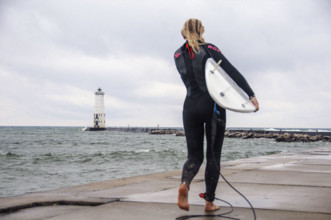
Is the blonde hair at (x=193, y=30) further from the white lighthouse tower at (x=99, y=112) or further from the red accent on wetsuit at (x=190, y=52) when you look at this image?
the white lighthouse tower at (x=99, y=112)

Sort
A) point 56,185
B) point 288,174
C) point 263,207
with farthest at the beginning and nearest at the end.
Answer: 1. point 56,185
2. point 288,174
3. point 263,207

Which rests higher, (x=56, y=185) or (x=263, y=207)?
(x=263, y=207)

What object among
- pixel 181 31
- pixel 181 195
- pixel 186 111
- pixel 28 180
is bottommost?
pixel 28 180

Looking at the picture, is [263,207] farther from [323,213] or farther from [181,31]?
[181,31]

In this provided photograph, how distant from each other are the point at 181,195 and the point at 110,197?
158cm

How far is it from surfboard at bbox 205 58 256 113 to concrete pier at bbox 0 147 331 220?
1.02 meters

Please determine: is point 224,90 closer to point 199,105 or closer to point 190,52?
point 199,105

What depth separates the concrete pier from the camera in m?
3.53

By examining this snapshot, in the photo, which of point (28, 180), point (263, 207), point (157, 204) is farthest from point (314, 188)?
point (28, 180)

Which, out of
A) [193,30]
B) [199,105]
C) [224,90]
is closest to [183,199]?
[199,105]

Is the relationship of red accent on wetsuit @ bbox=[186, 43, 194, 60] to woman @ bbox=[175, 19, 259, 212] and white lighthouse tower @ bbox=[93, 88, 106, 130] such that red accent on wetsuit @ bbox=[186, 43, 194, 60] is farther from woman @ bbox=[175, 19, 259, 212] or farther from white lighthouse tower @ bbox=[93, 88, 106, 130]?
Answer: white lighthouse tower @ bbox=[93, 88, 106, 130]

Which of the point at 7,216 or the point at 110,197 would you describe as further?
the point at 110,197

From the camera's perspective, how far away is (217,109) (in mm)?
3238

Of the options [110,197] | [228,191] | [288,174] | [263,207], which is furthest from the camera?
[288,174]
